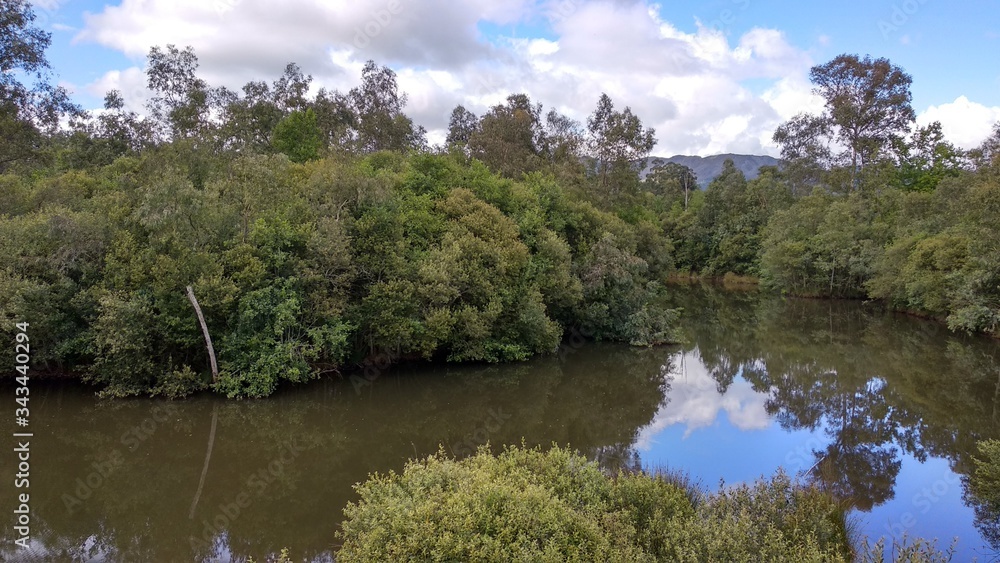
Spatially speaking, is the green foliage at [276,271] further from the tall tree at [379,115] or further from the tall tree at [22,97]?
the tall tree at [379,115]

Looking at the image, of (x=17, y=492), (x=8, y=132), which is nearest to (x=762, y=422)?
(x=17, y=492)

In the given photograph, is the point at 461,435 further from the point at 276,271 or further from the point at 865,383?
the point at 865,383

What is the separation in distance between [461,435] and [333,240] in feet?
22.6

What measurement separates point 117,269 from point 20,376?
3.69m

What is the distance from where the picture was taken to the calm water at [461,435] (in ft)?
27.4

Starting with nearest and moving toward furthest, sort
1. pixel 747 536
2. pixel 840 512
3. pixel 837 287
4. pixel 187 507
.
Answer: pixel 747 536 → pixel 840 512 → pixel 187 507 → pixel 837 287

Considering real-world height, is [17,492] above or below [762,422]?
below

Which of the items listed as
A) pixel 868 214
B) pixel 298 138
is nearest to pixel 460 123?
pixel 298 138

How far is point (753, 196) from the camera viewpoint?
5109 cm

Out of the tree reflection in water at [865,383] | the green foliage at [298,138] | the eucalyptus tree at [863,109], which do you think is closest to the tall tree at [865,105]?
the eucalyptus tree at [863,109]

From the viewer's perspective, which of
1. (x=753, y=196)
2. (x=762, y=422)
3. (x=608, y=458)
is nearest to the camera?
(x=608, y=458)

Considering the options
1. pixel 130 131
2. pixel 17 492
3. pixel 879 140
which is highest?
pixel 879 140

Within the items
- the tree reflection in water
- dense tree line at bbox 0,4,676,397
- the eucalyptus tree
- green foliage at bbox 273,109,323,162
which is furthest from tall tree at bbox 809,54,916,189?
green foliage at bbox 273,109,323,162

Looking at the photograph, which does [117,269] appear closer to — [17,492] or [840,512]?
Answer: [17,492]
